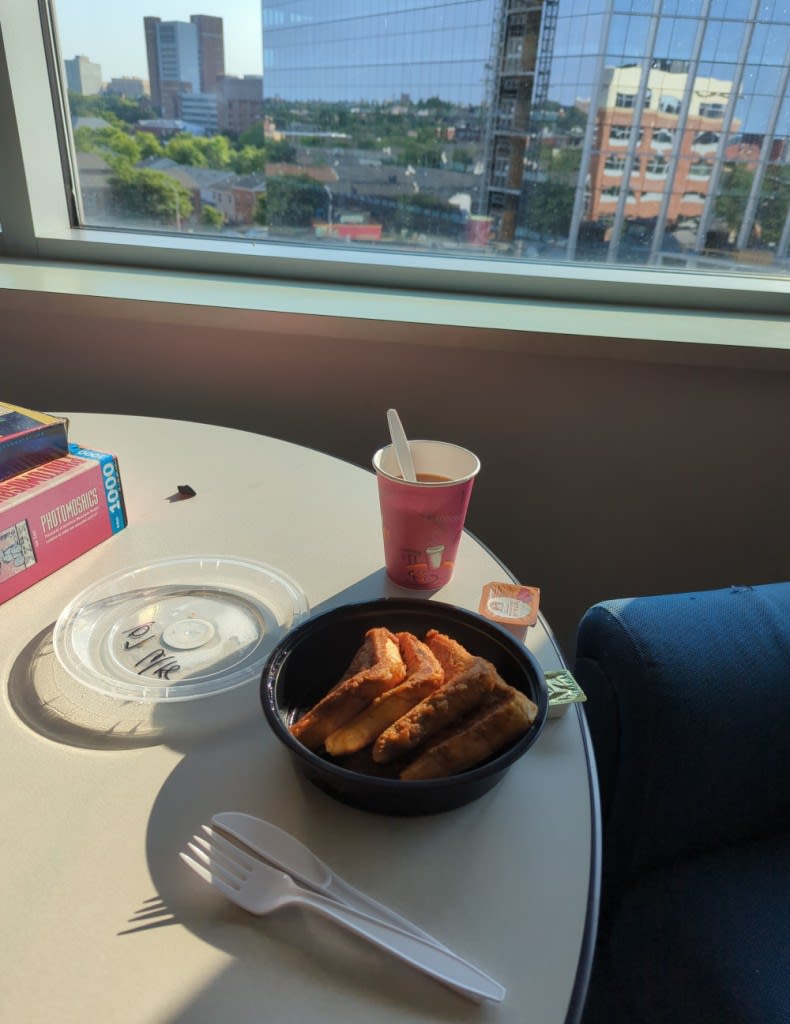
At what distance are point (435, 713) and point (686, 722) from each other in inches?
13.3

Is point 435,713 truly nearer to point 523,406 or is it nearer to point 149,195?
point 523,406

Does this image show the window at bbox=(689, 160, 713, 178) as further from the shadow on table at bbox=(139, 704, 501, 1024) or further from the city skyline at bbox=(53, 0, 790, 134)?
the shadow on table at bbox=(139, 704, 501, 1024)

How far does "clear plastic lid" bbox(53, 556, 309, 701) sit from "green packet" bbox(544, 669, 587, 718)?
22 cm

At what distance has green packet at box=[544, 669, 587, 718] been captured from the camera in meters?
0.52

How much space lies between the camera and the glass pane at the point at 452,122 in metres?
1.22

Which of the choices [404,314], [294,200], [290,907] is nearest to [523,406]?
[404,314]

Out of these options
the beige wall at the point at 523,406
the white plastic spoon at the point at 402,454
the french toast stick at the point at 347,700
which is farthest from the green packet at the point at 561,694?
the beige wall at the point at 523,406

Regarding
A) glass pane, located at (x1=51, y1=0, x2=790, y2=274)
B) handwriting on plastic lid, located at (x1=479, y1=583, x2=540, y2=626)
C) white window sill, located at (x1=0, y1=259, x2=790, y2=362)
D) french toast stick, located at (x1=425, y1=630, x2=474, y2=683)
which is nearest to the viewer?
french toast stick, located at (x1=425, y1=630, x2=474, y2=683)

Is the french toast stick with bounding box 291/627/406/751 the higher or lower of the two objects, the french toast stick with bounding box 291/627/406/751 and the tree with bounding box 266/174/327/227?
the lower

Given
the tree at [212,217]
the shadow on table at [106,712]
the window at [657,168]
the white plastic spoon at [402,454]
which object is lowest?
the shadow on table at [106,712]

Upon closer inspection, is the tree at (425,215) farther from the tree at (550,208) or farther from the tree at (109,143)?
the tree at (109,143)

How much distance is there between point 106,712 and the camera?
1.68 feet

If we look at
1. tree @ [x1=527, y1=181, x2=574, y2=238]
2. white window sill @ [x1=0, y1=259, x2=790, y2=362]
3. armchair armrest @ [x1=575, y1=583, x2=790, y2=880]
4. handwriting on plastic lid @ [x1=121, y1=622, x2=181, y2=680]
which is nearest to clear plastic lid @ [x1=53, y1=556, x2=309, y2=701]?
handwriting on plastic lid @ [x1=121, y1=622, x2=181, y2=680]

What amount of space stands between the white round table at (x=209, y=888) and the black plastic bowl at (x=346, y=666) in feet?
0.08
